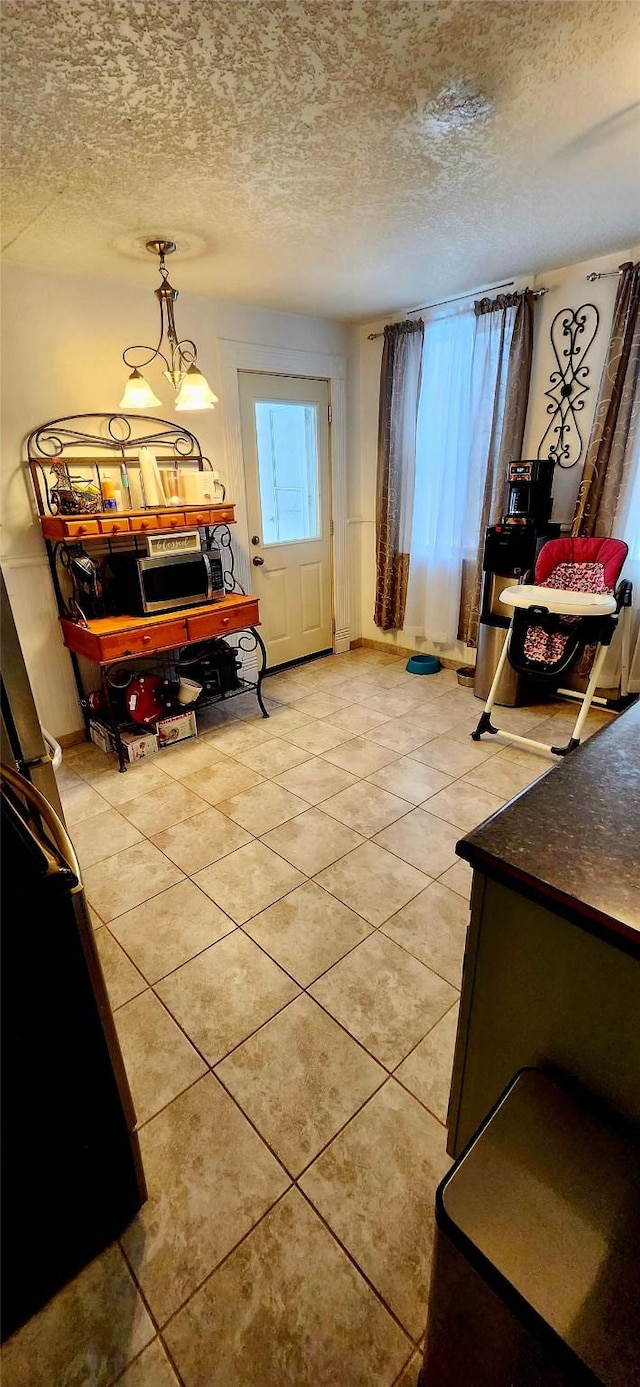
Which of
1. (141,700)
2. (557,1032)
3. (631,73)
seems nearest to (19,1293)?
(557,1032)

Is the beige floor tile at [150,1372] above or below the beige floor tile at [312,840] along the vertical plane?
above

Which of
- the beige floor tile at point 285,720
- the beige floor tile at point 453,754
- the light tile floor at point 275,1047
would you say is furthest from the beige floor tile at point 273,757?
the beige floor tile at point 453,754

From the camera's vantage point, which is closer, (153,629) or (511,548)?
(153,629)

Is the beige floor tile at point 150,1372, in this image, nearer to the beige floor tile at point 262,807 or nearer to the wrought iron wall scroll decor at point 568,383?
the beige floor tile at point 262,807

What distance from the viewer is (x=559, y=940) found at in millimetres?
867

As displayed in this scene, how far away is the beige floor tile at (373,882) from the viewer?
2000mm

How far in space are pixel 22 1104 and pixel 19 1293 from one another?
443 millimetres

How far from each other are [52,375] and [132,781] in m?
2.05

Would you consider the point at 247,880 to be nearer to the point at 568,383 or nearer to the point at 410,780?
the point at 410,780

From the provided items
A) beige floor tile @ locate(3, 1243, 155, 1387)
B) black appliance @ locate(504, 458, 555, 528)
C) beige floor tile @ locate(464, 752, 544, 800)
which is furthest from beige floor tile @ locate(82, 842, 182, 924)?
black appliance @ locate(504, 458, 555, 528)

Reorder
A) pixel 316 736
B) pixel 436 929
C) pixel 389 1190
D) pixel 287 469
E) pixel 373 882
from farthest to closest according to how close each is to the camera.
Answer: pixel 287 469 → pixel 316 736 → pixel 373 882 → pixel 436 929 → pixel 389 1190

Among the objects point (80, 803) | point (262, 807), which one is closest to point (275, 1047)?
point (262, 807)

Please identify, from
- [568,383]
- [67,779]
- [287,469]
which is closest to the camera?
[67,779]

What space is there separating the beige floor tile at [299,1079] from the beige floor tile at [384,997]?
47 millimetres
